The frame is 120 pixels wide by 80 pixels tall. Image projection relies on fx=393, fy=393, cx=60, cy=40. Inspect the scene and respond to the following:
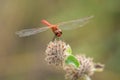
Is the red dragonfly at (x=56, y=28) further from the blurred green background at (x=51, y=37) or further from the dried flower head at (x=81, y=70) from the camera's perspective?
the blurred green background at (x=51, y=37)

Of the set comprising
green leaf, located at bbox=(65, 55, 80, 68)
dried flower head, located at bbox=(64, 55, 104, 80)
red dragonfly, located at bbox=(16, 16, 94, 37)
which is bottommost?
green leaf, located at bbox=(65, 55, 80, 68)

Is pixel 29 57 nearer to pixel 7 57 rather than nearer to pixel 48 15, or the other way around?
pixel 7 57

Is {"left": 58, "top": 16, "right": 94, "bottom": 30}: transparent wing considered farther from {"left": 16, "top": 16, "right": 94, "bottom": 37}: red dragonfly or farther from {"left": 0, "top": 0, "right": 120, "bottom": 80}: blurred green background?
{"left": 0, "top": 0, "right": 120, "bottom": 80}: blurred green background

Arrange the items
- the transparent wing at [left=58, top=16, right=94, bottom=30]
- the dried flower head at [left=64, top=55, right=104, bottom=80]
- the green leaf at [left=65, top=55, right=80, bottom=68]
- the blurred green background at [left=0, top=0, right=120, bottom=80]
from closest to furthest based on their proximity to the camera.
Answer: the green leaf at [left=65, top=55, right=80, bottom=68] < the dried flower head at [left=64, top=55, right=104, bottom=80] < the transparent wing at [left=58, top=16, right=94, bottom=30] < the blurred green background at [left=0, top=0, right=120, bottom=80]

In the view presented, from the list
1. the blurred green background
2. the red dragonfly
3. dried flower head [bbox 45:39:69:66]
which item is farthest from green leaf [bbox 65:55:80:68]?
the blurred green background

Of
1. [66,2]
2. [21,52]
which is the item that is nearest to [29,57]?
[21,52]

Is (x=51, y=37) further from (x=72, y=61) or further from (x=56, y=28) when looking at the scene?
(x=72, y=61)

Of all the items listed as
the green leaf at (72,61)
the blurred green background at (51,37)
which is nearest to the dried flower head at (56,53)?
the green leaf at (72,61)
